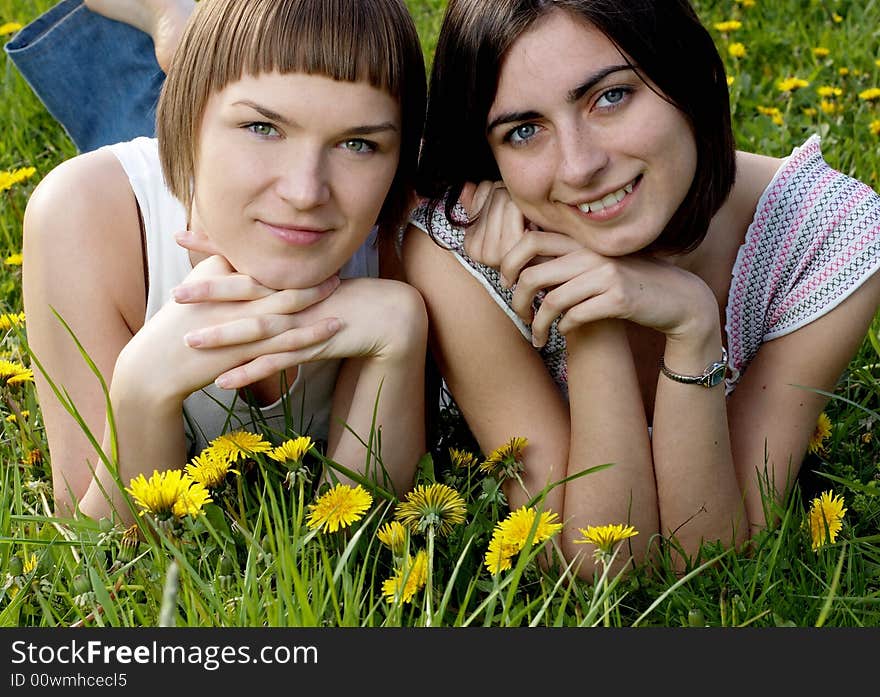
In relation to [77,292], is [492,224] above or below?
above

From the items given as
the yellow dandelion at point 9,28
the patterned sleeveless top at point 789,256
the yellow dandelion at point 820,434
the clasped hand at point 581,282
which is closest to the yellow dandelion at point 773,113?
the patterned sleeveless top at point 789,256

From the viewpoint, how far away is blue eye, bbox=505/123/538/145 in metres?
1.80

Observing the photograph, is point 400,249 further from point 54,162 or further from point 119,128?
point 54,162

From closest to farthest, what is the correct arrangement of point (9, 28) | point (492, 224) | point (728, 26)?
point (492, 224) < point (728, 26) < point (9, 28)

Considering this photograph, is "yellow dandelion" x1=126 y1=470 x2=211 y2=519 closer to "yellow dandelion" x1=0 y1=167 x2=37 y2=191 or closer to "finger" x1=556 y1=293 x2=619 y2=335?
"finger" x1=556 y1=293 x2=619 y2=335

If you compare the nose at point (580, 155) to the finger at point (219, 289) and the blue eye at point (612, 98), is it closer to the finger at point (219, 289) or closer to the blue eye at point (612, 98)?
the blue eye at point (612, 98)

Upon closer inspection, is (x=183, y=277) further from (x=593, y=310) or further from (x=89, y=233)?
(x=593, y=310)

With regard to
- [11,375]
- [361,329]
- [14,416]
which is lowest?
[14,416]

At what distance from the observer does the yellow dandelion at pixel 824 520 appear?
1786mm

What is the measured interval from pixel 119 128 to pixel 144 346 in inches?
60.7

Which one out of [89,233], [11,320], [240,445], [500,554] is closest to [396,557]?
[500,554]

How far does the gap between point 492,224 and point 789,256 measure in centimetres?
56

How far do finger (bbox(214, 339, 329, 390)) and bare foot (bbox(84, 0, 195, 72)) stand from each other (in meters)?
1.48

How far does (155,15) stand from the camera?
3105mm
